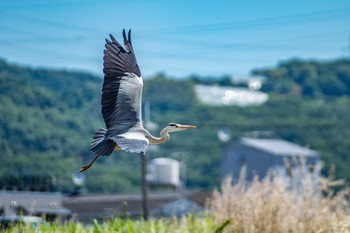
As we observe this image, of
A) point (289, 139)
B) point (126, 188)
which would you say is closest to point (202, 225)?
point (126, 188)

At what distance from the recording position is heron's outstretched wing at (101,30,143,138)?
9.57 m

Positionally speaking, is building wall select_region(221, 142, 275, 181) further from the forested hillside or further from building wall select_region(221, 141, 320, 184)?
the forested hillside

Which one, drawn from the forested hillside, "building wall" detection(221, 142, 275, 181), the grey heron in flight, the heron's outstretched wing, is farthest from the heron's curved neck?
"building wall" detection(221, 142, 275, 181)

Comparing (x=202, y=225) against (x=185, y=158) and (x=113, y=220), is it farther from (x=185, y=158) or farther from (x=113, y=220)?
(x=185, y=158)

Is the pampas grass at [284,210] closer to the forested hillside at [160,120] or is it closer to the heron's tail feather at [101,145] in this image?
the heron's tail feather at [101,145]

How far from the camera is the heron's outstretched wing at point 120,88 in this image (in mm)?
9570

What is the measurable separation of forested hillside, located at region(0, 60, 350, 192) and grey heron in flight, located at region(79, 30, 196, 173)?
8502 millimetres

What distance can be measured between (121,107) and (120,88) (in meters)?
0.23

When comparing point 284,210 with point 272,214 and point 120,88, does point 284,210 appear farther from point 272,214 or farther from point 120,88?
point 120,88

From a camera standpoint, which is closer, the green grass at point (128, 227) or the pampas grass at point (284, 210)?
the green grass at point (128, 227)

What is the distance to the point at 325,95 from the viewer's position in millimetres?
96938

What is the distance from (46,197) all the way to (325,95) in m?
77.4

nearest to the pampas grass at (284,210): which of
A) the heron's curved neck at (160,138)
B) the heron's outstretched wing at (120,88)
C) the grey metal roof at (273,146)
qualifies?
the heron's curved neck at (160,138)

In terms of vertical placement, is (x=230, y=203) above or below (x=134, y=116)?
below
